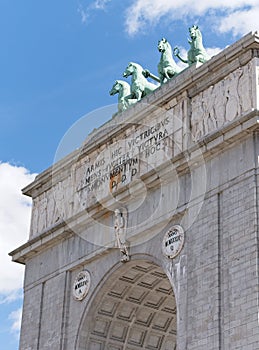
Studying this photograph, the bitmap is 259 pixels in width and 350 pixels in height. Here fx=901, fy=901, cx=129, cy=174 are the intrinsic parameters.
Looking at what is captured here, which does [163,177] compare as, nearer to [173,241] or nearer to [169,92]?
[173,241]

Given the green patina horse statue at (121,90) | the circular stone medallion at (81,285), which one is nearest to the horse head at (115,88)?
the green patina horse statue at (121,90)

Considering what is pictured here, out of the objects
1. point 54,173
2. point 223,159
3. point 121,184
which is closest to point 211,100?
point 223,159

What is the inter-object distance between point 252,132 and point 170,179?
3589mm

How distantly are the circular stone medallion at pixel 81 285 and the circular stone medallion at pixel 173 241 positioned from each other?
413 centimetres

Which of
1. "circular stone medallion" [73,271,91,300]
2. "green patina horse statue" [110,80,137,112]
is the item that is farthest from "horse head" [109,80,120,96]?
"circular stone medallion" [73,271,91,300]

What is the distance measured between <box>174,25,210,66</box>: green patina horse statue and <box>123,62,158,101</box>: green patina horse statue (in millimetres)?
2352

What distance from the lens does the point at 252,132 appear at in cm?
2570

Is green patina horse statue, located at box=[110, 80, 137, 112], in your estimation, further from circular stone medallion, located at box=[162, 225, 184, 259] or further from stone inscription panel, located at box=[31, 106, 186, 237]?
circular stone medallion, located at box=[162, 225, 184, 259]

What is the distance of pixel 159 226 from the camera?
92.4 feet

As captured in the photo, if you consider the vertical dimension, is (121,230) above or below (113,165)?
below

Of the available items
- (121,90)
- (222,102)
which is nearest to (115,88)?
(121,90)

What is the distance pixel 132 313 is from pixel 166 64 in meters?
8.76

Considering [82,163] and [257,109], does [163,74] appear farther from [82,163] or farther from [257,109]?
[257,109]

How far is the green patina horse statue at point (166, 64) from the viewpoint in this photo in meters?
31.4
